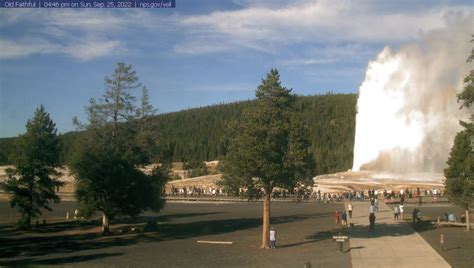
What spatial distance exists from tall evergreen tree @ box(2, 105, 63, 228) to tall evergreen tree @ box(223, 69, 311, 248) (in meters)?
17.3

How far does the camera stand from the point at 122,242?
30.1 meters

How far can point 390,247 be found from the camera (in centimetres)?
2630

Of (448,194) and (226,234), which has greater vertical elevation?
(448,194)

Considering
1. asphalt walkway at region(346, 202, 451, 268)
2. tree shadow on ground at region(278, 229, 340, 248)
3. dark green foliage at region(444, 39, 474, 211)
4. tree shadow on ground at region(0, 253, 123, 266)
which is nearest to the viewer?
asphalt walkway at region(346, 202, 451, 268)

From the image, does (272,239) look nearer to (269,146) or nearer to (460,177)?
(269,146)

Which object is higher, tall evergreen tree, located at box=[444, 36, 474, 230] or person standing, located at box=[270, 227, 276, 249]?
tall evergreen tree, located at box=[444, 36, 474, 230]

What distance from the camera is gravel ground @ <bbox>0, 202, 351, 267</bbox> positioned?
76.2 ft

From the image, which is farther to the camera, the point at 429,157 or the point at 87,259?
the point at 429,157

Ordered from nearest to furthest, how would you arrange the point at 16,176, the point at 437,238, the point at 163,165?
the point at 437,238 → the point at 163,165 → the point at 16,176

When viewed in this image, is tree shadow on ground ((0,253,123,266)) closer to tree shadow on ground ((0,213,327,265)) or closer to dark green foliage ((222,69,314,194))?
tree shadow on ground ((0,213,327,265))

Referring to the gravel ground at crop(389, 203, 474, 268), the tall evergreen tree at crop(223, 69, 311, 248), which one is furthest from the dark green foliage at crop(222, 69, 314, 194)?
the gravel ground at crop(389, 203, 474, 268)

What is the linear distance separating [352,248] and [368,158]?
8836 centimetres

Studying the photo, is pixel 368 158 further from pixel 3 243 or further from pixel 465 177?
pixel 3 243

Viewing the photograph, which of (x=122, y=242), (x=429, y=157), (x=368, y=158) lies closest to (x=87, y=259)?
(x=122, y=242)
